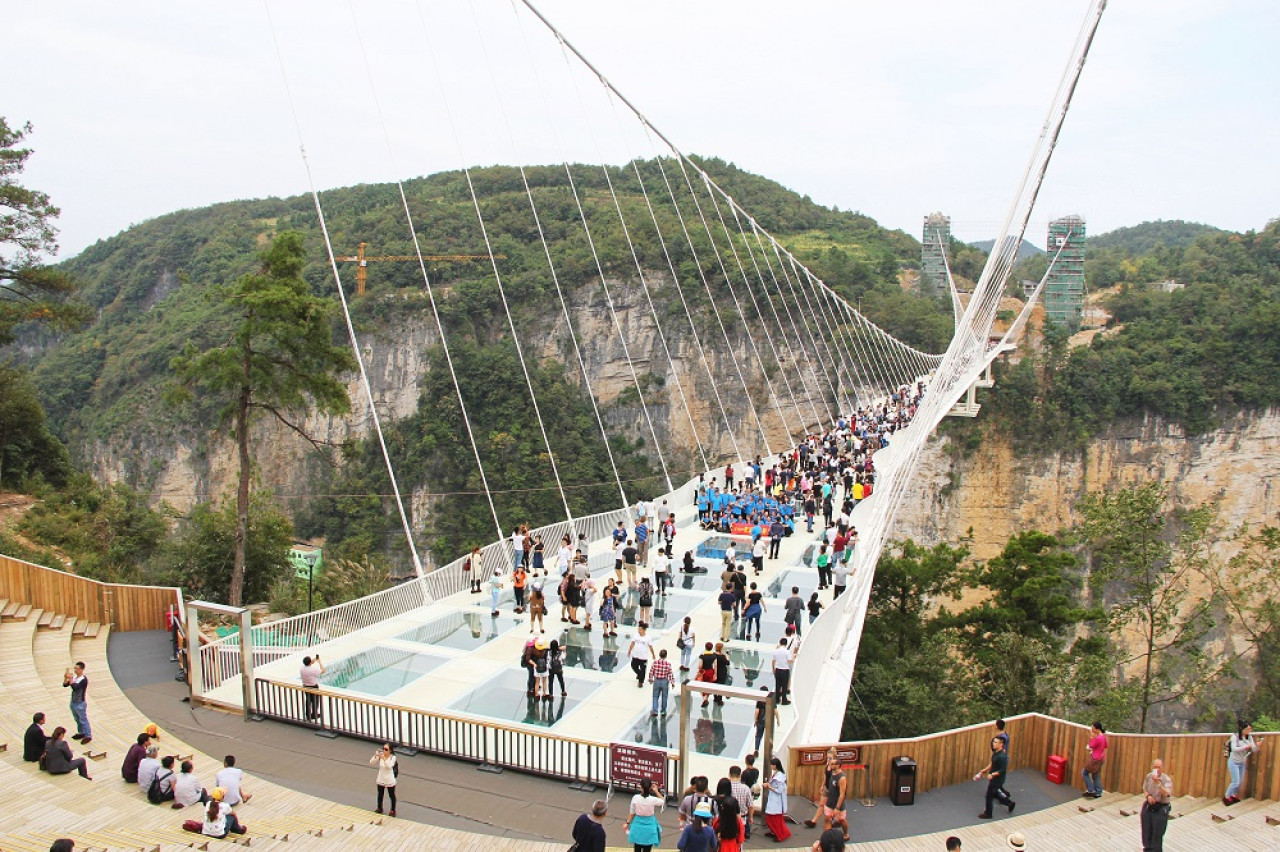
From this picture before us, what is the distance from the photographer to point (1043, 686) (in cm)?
2048

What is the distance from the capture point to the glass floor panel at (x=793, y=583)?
47.5 feet

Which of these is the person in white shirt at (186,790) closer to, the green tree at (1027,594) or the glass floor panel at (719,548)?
the glass floor panel at (719,548)

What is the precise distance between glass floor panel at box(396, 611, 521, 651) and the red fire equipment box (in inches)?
269

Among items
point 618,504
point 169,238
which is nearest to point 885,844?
point 618,504

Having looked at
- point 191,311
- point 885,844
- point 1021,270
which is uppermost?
point 1021,270

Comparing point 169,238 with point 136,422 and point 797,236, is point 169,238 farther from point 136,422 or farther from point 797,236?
point 797,236

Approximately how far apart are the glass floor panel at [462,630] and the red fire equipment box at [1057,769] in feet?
22.4

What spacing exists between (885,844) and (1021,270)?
113097 millimetres

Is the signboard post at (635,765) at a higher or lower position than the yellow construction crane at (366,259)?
lower

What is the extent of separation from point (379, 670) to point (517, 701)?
76.6 inches

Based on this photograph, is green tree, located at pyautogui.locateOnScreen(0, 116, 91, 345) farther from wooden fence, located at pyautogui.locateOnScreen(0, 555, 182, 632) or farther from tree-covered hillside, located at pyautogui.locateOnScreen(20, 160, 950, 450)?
tree-covered hillside, located at pyautogui.locateOnScreen(20, 160, 950, 450)

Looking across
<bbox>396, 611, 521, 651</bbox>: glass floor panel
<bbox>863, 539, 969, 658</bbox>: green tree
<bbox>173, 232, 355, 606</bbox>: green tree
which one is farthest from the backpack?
<bbox>863, 539, 969, 658</bbox>: green tree

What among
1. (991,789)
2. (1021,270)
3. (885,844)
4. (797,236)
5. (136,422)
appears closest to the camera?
(885,844)

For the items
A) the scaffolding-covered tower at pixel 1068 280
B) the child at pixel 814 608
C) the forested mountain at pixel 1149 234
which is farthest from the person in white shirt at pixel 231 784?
the forested mountain at pixel 1149 234
